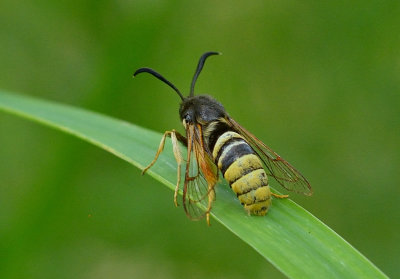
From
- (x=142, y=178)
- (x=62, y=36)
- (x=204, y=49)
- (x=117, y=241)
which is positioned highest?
(x=204, y=49)

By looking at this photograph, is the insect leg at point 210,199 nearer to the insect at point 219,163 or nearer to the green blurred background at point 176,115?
the insect at point 219,163

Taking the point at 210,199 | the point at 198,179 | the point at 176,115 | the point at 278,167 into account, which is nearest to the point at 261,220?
the point at 210,199

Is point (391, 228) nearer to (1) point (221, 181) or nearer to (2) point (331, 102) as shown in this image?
(2) point (331, 102)

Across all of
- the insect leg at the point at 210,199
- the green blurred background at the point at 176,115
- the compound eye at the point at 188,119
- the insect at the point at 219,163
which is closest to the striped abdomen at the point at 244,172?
the insect at the point at 219,163

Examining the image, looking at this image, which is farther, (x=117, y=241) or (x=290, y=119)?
(x=290, y=119)

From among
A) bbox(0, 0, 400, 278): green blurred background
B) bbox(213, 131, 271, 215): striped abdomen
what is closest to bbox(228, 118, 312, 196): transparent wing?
bbox(213, 131, 271, 215): striped abdomen

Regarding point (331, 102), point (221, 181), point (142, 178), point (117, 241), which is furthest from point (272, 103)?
point (221, 181)
